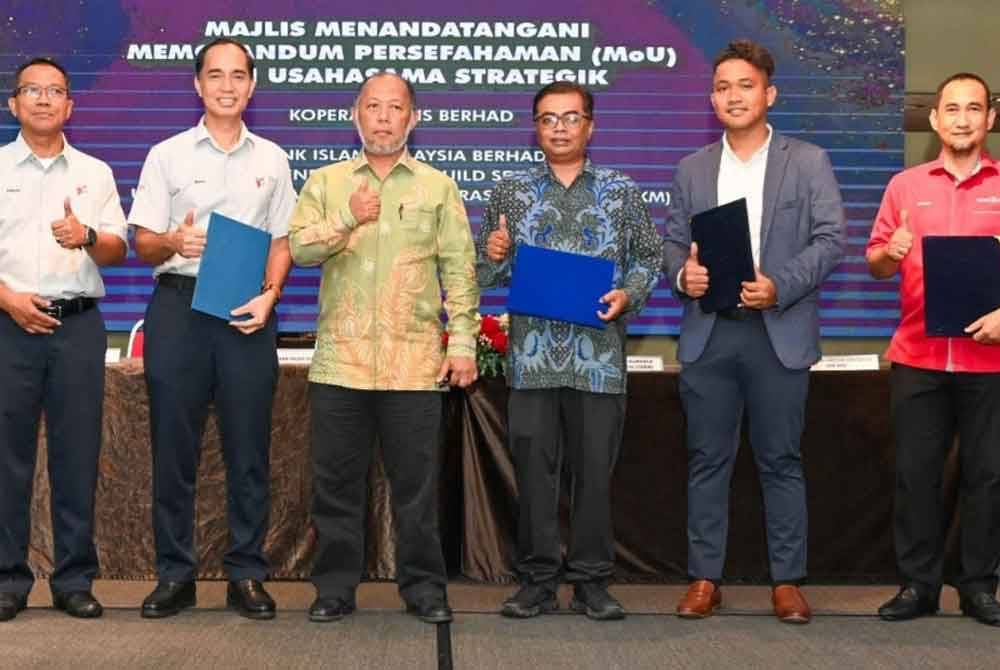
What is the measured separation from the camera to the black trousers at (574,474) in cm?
377

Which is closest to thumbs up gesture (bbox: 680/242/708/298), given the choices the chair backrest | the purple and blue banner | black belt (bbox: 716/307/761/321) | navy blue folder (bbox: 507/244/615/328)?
black belt (bbox: 716/307/761/321)

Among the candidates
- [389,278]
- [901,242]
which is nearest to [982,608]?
[901,242]

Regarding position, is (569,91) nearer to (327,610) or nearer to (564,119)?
(564,119)

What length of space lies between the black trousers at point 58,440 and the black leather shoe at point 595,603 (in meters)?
1.45

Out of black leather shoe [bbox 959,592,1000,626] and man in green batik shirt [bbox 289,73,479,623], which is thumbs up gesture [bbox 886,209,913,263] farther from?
man in green batik shirt [bbox 289,73,479,623]

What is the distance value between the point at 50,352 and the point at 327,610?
111 centimetres

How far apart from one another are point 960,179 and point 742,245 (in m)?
0.73

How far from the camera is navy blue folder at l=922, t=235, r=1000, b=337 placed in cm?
367

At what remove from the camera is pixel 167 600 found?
3.73 meters

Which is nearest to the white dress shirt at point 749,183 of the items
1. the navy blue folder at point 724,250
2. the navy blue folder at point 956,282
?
the navy blue folder at point 724,250

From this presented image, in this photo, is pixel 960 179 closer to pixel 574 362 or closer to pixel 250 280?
pixel 574 362

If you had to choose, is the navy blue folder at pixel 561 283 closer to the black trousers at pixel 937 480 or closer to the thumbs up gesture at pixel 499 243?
the thumbs up gesture at pixel 499 243

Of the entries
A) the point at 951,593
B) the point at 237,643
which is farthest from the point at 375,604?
the point at 951,593

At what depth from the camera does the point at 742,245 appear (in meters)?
3.66
